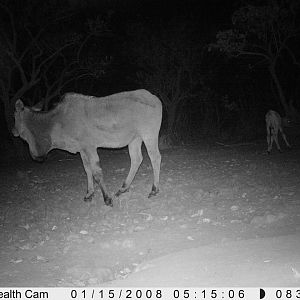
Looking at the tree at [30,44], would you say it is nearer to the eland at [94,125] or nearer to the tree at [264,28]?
the tree at [264,28]

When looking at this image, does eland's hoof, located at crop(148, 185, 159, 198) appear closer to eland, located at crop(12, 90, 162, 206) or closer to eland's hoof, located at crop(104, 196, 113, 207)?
eland, located at crop(12, 90, 162, 206)

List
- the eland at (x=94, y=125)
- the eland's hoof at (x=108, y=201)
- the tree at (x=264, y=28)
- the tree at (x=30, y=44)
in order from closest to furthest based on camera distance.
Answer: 1. the eland's hoof at (x=108, y=201)
2. the eland at (x=94, y=125)
3. the tree at (x=30, y=44)
4. the tree at (x=264, y=28)

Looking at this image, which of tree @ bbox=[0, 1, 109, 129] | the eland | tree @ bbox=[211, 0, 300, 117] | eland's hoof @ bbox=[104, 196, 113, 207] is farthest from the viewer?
tree @ bbox=[211, 0, 300, 117]

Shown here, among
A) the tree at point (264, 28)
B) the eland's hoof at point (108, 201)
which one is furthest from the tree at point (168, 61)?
the eland's hoof at point (108, 201)

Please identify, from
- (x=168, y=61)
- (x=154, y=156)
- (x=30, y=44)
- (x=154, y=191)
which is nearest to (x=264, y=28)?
(x=168, y=61)

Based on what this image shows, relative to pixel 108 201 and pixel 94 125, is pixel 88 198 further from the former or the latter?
pixel 94 125

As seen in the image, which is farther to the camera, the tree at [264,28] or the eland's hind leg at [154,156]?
the tree at [264,28]

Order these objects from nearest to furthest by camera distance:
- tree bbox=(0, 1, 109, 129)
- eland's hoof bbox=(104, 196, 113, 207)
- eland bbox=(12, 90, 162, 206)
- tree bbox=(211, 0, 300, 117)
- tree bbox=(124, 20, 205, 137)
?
eland's hoof bbox=(104, 196, 113, 207) → eland bbox=(12, 90, 162, 206) → tree bbox=(0, 1, 109, 129) → tree bbox=(211, 0, 300, 117) → tree bbox=(124, 20, 205, 137)

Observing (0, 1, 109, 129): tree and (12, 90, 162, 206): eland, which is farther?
(0, 1, 109, 129): tree

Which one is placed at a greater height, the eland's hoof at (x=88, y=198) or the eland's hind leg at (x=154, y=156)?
the eland's hind leg at (x=154, y=156)

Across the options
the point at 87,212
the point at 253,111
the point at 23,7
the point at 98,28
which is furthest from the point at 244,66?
the point at 87,212

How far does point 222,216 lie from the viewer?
6.77 m

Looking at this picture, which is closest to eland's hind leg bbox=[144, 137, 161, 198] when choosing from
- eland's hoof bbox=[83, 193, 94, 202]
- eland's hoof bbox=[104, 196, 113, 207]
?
eland's hoof bbox=[104, 196, 113, 207]

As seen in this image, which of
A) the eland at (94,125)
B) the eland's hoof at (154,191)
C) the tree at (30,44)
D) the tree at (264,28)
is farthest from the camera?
the tree at (264,28)
